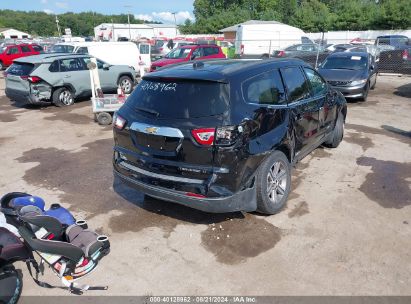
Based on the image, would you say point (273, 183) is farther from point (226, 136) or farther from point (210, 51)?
point (210, 51)

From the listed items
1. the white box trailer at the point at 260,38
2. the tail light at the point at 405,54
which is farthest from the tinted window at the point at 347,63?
the white box trailer at the point at 260,38

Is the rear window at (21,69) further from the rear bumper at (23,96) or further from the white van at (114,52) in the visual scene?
the white van at (114,52)

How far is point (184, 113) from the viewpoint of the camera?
12.0ft

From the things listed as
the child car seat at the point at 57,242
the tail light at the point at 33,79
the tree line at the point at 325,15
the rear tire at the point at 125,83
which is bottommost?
the rear tire at the point at 125,83

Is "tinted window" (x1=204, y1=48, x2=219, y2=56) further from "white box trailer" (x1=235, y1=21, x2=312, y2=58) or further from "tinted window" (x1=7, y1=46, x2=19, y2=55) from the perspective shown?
"tinted window" (x1=7, y1=46, x2=19, y2=55)

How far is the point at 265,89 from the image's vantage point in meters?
4.18

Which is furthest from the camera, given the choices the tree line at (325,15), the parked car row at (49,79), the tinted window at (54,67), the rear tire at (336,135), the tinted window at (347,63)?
the tree line at (325,15)

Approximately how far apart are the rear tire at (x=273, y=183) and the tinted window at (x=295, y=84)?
2.86 feet

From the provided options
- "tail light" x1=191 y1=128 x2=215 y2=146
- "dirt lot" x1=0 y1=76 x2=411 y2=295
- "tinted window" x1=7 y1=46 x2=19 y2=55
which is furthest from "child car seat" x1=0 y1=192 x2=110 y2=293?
"tinted window" x1=7 y1=46 x2=19 y2=55

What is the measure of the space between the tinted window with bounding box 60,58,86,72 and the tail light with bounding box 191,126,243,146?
9.42 meters

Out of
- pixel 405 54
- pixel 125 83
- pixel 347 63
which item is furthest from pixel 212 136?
pixel 405 54

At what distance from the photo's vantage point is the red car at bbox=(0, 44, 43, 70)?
22172mm

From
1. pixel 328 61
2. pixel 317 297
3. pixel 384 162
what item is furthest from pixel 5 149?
pixel 328 61

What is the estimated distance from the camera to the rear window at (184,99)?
3.63 meters
